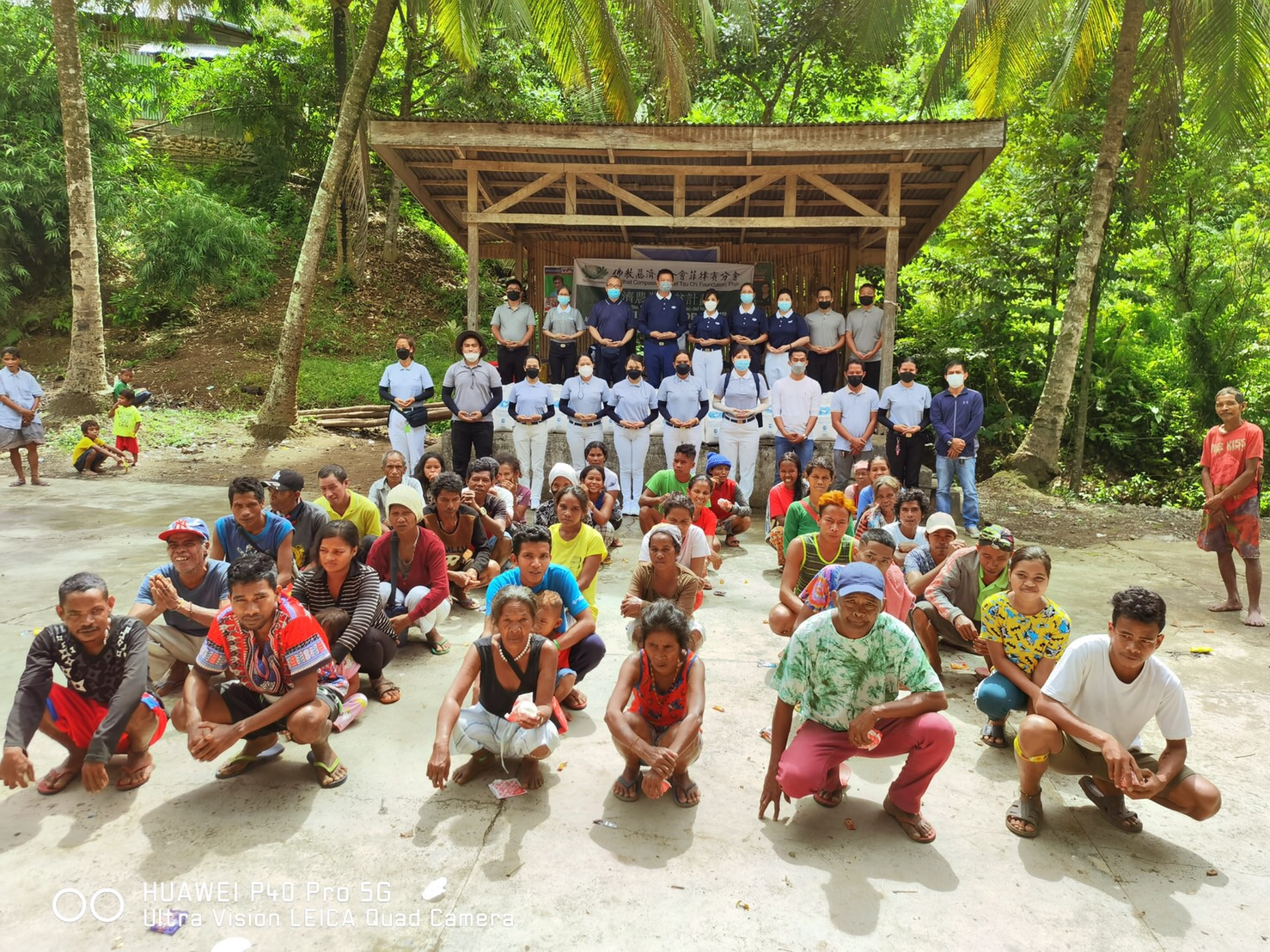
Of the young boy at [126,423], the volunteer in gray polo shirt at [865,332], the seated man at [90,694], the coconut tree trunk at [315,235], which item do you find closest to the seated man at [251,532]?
the seated man at [90,694]

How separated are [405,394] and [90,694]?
5980mm

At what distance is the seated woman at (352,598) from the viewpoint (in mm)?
4512

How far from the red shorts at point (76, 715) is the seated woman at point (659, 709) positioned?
2201 millimetres

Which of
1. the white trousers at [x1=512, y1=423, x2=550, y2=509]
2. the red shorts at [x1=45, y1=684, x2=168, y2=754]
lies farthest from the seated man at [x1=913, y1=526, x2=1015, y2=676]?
the white trousers at [x1=512, y1=423, x2=550, y2=509]

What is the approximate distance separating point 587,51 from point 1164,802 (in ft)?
38.4

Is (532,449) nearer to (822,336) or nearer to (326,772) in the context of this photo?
(822,336)

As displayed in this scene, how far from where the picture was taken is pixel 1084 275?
11469 millimetres

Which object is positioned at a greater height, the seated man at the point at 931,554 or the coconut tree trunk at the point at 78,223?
the coconut tree trunk at the point at 78,223

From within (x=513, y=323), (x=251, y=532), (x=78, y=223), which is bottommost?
(x=251, y=532)

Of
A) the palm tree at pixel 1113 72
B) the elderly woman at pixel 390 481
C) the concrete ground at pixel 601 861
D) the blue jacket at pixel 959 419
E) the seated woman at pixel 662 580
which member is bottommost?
the concrete ground at pixel 601 861

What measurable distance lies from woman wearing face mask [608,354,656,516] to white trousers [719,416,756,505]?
2.95ft

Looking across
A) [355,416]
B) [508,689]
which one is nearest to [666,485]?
[508,689]

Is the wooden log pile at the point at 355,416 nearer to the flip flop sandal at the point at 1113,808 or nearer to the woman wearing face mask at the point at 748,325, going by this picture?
the woman wearing face mask at the point at 748,325

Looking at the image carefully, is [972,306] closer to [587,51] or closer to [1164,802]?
[587,51]
